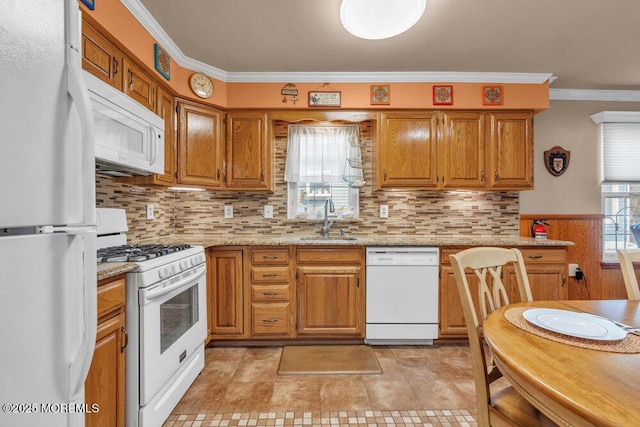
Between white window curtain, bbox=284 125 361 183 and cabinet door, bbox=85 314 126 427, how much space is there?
2.11 meters

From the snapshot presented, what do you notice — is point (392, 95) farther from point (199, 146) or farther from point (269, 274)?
point (269, 274)

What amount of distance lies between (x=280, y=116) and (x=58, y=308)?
2.48 metres

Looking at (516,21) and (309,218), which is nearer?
(516,21)

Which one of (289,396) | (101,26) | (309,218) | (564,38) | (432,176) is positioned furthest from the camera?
(309,218)

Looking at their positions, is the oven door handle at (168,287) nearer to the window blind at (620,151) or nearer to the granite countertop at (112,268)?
the granite countertop at (112,268)

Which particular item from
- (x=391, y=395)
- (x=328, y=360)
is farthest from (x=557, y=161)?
(x=328, y=360)

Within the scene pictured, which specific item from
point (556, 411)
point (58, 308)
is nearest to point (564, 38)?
point (556, 411)

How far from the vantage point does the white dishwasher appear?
254 cm

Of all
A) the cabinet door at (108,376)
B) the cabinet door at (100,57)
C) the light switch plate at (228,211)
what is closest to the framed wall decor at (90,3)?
the cabinet door at (100,57)

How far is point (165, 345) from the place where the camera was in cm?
167

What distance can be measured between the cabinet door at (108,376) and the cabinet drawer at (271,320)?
1.21m

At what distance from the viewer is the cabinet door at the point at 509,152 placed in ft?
9.28

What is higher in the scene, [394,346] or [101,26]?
[101,26]

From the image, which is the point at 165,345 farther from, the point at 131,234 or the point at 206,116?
the point at 206,116
